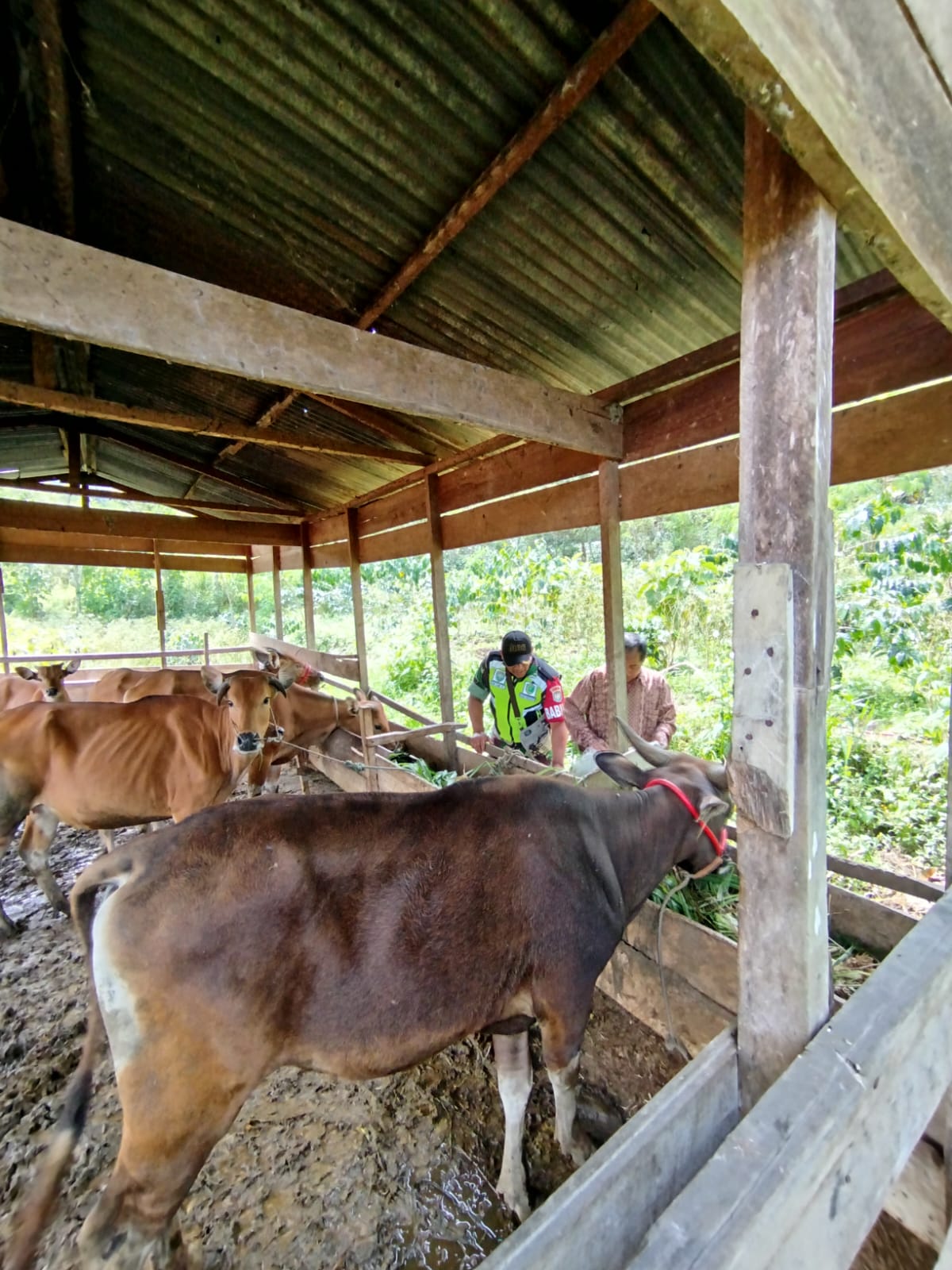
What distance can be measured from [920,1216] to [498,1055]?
1520 mm

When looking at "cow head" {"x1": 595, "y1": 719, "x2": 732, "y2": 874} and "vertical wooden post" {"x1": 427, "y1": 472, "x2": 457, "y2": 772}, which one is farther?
"vertical wooden post" {"x1": 427, "y1": 472, "x2": 457, "y2": 772}

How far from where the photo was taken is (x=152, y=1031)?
1.66 meters

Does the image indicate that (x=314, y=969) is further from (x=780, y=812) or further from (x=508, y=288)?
(x=508, y=288)

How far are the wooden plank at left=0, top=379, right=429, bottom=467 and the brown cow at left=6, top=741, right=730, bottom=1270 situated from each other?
10.8 ft

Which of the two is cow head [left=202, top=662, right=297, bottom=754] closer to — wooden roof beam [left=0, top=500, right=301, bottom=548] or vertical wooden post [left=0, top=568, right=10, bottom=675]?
wooden roof beam [left=0, top=500, right=301, bottom=548]

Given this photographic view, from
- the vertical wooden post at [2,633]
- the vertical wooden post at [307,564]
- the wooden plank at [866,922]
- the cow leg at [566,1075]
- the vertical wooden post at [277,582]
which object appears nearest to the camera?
the cow leg at [566,1075]

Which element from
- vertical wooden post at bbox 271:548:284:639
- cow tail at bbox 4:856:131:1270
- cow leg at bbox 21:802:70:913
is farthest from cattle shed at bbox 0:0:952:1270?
vertical wooden post at bbox 271:548:284:639

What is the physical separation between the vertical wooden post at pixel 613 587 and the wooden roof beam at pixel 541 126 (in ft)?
5.53

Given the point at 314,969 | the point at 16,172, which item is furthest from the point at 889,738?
the point at 16,172

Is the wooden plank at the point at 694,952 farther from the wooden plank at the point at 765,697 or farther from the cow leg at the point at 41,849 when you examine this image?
the cow leg at the point at 41,849

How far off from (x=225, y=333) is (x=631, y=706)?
3.63 meters

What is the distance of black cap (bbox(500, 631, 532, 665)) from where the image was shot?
4.57 metres

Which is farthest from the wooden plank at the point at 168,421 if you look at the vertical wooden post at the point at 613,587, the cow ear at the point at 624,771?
the cow ear at the point at 624,771

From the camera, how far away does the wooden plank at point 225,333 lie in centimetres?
154
